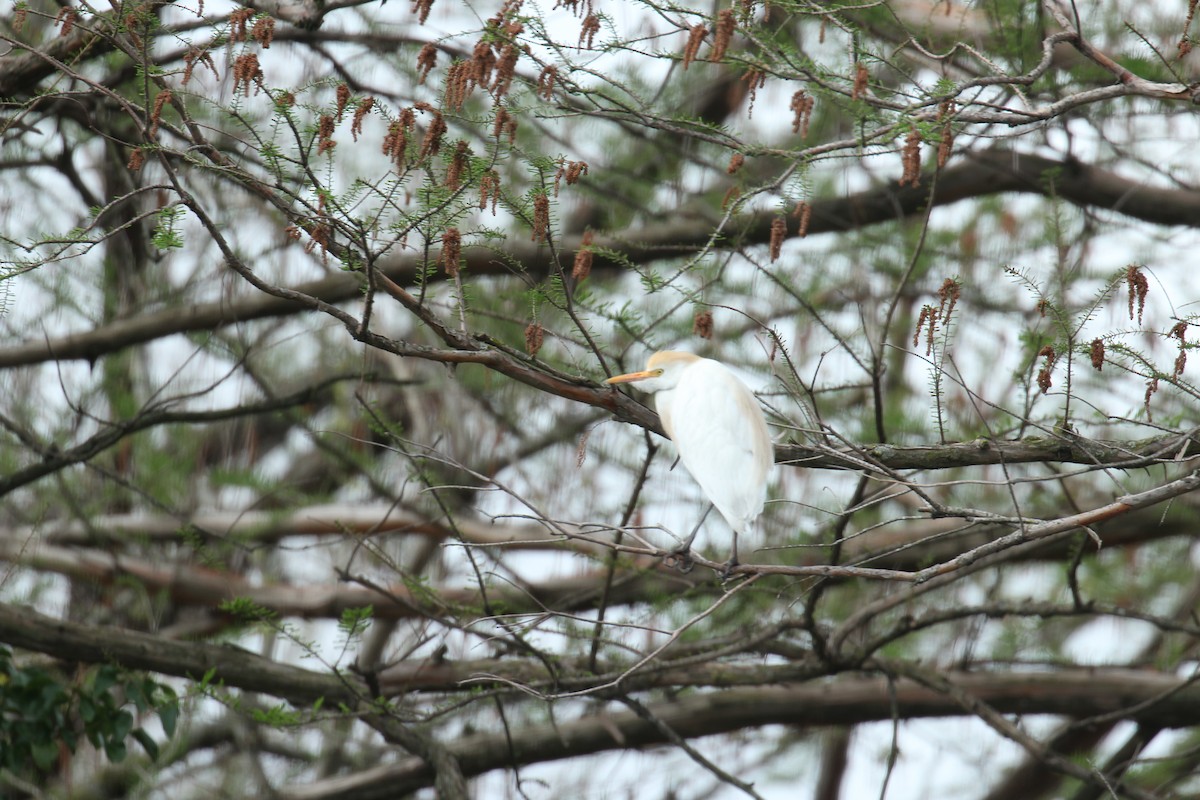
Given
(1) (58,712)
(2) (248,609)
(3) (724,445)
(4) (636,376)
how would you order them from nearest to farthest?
(3) (724,445) < (4) (636,376) < (2) (248,609) < (1) (58,712)

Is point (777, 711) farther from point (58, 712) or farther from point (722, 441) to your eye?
point (58, 712)

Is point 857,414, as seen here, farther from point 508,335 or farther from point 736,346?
point 508,335

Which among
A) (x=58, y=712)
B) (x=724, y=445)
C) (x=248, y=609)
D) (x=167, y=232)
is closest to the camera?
(x=167, y=232)

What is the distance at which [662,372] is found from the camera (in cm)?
237

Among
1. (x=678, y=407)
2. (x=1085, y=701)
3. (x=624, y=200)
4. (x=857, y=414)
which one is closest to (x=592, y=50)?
(x=678, y=407)

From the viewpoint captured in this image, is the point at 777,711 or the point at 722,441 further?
the point at 777,711

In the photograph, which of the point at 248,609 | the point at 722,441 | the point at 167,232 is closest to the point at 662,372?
the point at 722,441

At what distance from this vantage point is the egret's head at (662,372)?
7.72 feet

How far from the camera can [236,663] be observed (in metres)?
3.21

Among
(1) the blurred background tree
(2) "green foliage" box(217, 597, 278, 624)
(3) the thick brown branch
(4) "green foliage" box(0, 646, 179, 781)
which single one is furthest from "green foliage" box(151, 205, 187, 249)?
(3) the thick brown branch

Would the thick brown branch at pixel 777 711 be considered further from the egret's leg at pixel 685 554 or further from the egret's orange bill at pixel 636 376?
the egret's orange bill at pixel 636 376

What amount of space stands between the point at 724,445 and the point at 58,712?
2207 mm

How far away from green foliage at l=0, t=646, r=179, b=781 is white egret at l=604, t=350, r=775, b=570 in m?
1.81

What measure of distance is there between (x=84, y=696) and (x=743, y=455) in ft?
6.84
